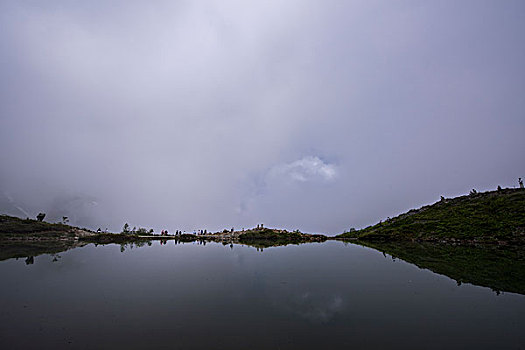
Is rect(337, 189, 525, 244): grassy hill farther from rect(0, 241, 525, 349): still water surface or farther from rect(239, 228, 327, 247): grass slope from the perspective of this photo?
rect(0, 241, 525, 349): still water surface

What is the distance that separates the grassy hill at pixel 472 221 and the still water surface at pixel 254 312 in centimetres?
6024

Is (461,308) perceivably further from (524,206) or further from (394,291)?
(524,206)

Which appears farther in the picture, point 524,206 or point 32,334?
point 524,206

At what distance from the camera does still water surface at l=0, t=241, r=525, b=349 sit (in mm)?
10656

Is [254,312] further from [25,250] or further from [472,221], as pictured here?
[472,221]

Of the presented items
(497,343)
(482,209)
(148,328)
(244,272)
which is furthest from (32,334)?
(482,209)

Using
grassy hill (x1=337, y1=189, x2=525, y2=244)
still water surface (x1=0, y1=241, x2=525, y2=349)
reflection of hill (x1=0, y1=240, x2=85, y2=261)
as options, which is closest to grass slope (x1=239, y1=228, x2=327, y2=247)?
grassy hill (x1=337, y1=189, x2=525, y2=244)

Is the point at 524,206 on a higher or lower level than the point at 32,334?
higher

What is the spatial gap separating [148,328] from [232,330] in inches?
180

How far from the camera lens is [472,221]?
72.7m

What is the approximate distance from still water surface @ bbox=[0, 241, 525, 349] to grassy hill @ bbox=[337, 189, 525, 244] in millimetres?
60244

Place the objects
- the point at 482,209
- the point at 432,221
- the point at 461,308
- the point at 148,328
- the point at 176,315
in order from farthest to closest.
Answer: the point at 432,221, the point at 482,209, the point at 461,308, the point at 176,315, the point at 148,328

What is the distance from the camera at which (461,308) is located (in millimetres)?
14852

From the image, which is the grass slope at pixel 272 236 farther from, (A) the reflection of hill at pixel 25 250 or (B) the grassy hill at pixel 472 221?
(A) the reflection of hill at pixel 25 250
